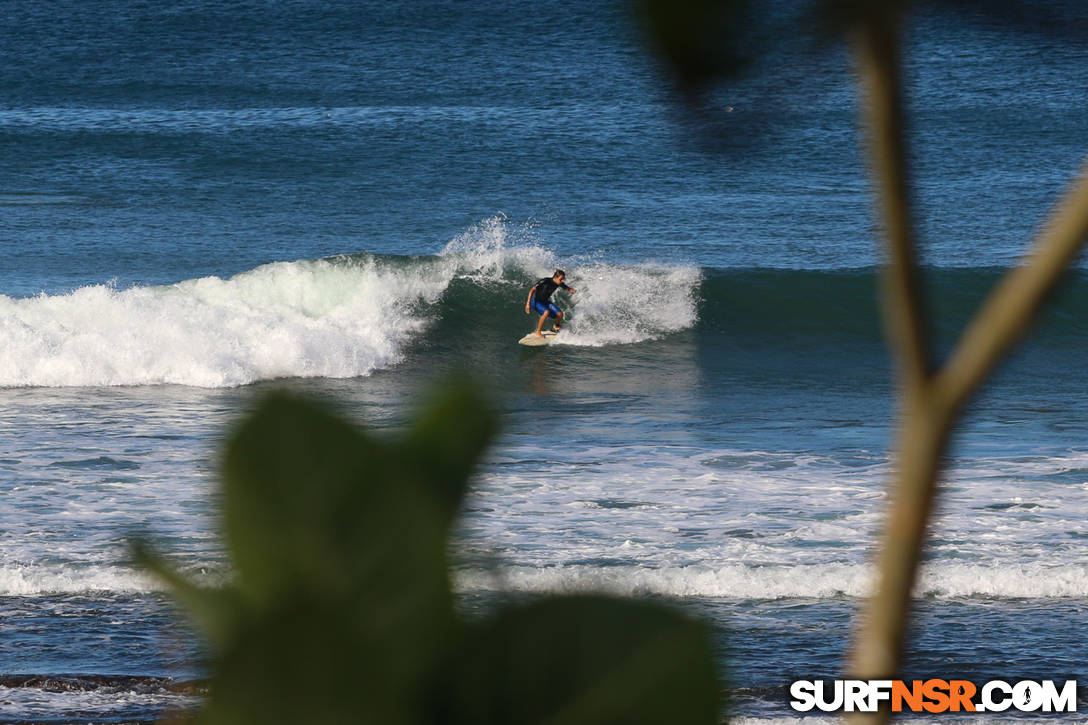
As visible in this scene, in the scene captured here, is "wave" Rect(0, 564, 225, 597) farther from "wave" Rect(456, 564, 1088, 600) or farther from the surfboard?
the surfboard

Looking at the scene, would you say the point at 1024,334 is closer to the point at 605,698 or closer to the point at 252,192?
the point at 605,698

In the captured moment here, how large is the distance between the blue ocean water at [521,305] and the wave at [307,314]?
0.26 ft

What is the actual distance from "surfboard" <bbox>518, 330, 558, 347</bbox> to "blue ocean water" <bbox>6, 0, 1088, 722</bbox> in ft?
0.94

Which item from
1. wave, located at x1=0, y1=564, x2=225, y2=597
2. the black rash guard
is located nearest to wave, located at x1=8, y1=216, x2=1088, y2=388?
the black rash guard

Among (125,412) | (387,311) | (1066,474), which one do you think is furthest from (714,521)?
(387,311)

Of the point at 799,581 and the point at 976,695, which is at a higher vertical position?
the point at 799,581

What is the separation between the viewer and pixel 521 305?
1995cm

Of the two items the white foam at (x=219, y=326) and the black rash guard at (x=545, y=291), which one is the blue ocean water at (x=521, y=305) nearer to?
the white foam at (x=219, y=326)

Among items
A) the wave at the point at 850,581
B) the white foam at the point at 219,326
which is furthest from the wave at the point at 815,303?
the wave at the point at 850,581

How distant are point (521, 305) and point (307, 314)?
3219mm

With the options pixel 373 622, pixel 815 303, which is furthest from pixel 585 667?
pixel 815 303

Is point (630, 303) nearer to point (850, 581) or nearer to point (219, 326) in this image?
point (219, 326)

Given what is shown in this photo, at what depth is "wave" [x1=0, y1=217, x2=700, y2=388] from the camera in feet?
51.7

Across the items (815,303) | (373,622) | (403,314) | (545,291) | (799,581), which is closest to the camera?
(373,622)
